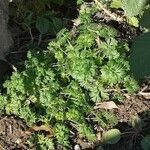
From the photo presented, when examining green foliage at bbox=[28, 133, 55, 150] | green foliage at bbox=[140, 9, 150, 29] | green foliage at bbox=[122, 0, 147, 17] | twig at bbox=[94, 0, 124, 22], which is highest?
twig at bbox=[94, 0, 124, 22]

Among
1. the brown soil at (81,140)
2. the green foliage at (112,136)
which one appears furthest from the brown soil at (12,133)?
the green foliage at (112,136)

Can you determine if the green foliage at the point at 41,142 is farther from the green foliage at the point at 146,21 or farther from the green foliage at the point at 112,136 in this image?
the green foliage at the point at 146,21

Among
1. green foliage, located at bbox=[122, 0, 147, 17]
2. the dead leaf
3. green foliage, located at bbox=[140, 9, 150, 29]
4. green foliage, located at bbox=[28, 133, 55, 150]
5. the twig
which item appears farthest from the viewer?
the twig

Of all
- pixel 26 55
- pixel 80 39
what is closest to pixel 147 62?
pixel 80 39

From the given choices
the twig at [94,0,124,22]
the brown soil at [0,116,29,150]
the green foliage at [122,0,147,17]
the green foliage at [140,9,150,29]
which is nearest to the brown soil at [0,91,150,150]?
the brown soil at [0,116,29,150]

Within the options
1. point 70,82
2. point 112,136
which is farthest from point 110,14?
point 112,136

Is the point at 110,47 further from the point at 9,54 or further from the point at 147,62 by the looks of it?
the point at 147,62

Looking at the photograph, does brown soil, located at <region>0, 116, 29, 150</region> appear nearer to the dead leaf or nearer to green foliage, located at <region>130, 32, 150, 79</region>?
the dead leaf

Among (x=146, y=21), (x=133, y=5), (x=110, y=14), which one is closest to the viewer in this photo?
(x=133, y=5)

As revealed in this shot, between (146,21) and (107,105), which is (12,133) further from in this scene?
(146,21)
